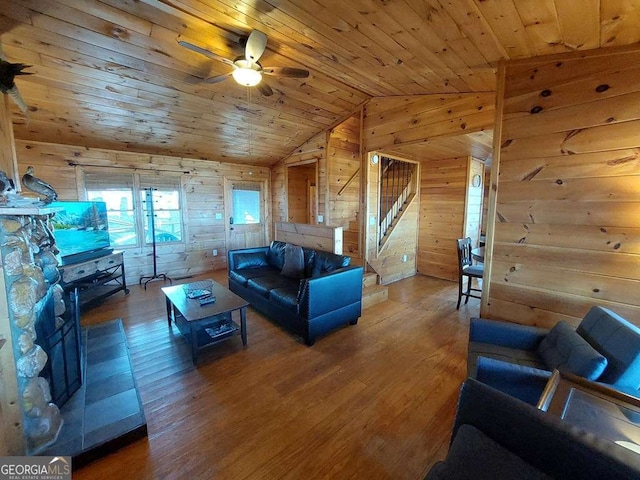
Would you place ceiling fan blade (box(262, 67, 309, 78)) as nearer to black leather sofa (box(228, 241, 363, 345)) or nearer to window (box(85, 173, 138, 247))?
black leather sofa (box(228, 241, 363, 345))

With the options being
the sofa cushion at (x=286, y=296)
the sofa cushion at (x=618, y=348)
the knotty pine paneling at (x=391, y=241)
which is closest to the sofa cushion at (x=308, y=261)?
the sofa cushion at (x=286, y=296)

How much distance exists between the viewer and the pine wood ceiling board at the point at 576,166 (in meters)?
1.80

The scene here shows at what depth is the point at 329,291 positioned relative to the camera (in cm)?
288

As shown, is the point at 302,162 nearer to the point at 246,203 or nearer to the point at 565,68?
the point at 246,203

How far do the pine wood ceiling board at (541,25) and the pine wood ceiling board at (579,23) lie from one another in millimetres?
29

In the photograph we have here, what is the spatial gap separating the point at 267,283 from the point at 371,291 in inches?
61.0

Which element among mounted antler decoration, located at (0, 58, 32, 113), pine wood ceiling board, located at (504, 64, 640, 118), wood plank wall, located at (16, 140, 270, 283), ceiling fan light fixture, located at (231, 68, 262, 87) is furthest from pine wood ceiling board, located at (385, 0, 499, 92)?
wood plank wall, located at (16, 140, 270, 283)

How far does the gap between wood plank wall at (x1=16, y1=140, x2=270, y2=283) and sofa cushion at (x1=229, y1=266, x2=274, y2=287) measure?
201cm

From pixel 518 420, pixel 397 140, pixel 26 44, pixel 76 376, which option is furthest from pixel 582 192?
pixel 26 44

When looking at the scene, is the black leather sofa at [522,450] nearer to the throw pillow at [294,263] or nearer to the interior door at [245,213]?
the throw pillow at [294,263]

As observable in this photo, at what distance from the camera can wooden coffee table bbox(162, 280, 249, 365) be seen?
8.04 ft

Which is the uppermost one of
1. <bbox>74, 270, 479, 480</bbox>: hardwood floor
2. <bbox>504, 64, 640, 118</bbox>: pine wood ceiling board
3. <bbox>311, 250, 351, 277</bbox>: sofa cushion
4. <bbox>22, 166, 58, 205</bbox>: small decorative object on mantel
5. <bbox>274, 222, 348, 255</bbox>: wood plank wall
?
<bbox>504, 64, 640, 118</bbox>: pine wood ceiling board

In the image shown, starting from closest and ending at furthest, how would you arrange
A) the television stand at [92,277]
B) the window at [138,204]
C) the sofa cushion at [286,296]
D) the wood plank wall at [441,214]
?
1. the sofa cushion at [286,296]
2. the television stand at [92,277]
3. the window at [138,204]
4. the wood plank wall at [441,214]

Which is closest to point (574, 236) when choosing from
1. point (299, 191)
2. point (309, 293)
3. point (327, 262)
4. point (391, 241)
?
point (309, 293)
